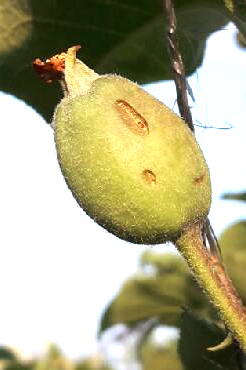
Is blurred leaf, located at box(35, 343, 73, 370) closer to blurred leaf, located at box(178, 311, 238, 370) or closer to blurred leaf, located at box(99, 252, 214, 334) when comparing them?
blurred leaf, located at box(99, 252, 214, 334)

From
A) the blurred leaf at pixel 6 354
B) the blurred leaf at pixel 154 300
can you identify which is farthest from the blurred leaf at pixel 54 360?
the blurred leaf at pixel 154 300

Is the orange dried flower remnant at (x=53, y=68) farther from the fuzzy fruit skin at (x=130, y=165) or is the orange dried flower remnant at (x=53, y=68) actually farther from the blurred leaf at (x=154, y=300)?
the blurred leaf at (x=154, y=300)

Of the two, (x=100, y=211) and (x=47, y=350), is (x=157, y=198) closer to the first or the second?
(x=100, y=211)

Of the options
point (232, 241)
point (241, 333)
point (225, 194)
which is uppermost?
point (241, 333)

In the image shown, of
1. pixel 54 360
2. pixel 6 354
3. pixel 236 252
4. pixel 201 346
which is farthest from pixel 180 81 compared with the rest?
pixel 54 360

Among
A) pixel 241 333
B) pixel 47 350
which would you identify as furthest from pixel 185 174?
pixel 47 350

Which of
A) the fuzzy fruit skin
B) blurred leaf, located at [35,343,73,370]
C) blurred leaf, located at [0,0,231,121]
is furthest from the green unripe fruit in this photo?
blurred leaf, located at [35,343,73,370]
